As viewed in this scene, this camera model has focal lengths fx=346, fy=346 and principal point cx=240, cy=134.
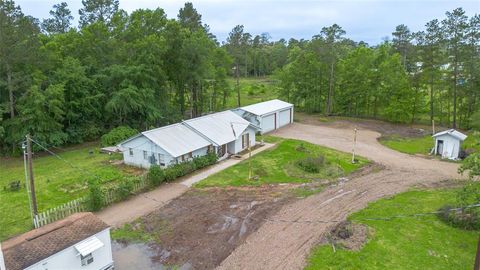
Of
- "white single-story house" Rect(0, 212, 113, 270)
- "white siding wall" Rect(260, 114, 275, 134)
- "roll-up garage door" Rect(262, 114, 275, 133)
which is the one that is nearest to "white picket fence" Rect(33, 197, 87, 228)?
"white single-story house" Rect(0, 212, 113, 270)

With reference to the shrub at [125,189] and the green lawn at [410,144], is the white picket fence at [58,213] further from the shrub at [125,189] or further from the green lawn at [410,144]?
the green lawn at [410,144]

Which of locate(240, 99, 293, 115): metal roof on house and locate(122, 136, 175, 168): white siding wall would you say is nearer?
locate(122, 136, 175, 168): white siding wall

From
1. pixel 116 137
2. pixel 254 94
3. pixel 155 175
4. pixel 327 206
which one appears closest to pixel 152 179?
pixel 155 175

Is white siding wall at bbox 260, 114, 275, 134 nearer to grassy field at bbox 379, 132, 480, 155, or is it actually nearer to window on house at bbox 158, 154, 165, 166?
grassy field at bbox 379, 132, 480, 155

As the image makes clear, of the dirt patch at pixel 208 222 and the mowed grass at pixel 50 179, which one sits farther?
the mowed grass at pixel 50 179

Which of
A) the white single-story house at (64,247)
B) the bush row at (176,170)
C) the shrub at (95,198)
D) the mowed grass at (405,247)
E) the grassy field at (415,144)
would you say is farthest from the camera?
the grassy field at (415,144)

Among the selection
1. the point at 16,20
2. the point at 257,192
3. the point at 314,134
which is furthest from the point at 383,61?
the point at 16,20

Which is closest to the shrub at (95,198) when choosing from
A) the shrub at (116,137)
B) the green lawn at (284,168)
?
the green lawn at (284,168)
